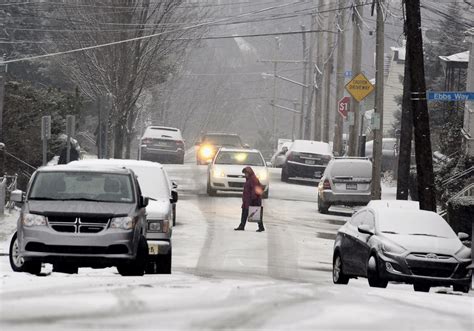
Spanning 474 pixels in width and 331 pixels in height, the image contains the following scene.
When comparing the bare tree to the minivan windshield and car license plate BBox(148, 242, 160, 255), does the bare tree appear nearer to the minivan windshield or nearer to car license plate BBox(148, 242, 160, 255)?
car license plate BBox(148, 242, 160, 255)

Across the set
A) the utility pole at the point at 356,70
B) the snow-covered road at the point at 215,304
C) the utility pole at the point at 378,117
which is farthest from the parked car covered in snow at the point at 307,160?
the snow-covered road at the point at 215,304

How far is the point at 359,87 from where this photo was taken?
124ft

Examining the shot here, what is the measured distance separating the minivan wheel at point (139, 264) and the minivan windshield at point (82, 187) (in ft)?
2.18

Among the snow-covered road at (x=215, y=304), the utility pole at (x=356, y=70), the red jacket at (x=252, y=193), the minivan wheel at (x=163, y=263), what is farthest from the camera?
the utility pole at (x=356, y=70)

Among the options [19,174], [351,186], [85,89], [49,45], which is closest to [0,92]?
[19,174]

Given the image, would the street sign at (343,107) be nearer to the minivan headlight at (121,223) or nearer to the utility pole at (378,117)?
the utility pole at (378,117)

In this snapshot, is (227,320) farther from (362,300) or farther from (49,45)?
(49,45)

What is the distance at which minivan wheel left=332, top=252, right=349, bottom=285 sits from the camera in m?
19.6

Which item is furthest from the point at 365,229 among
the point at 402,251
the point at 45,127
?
the point at 45,127

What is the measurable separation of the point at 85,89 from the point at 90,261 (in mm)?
43086

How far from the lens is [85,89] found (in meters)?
58.3

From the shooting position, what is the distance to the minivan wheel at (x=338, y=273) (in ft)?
64.2

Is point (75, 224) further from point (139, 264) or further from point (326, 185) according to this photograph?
point (326, 185)

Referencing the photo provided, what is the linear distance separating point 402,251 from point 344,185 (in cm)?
1695
